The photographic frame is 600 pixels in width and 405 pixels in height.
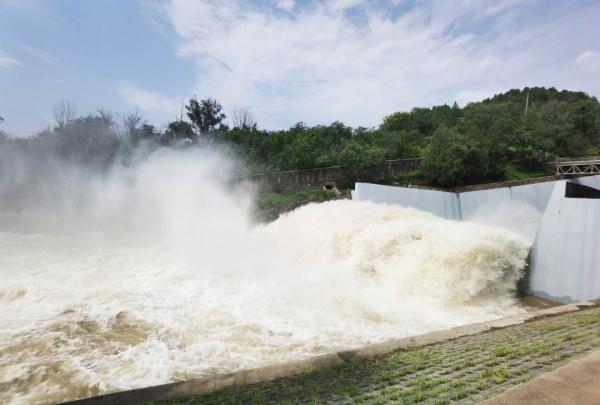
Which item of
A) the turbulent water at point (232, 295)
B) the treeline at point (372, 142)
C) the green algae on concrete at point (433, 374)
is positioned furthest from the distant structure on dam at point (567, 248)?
the treeline at point (372, 142)

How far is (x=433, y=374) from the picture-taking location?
3.53 m

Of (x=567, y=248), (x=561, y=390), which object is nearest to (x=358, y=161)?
(x=567, y=248)

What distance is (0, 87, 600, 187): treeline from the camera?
20922 millimetres

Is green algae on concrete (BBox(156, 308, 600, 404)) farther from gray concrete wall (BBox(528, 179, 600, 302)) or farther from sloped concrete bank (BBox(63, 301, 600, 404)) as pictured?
gray concrete wall (BBox(528, 179, 600, 302))

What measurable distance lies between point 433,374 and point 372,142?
77.8 ft

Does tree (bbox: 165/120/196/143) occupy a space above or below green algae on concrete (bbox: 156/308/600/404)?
above

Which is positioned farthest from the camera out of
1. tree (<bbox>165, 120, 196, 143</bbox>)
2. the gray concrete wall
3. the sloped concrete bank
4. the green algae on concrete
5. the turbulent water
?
tree (<bbox>165, 120, 196, 143</bbox>)

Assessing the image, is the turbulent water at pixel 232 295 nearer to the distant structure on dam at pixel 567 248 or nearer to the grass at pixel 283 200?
the distant structure on dam at pixel 567 248

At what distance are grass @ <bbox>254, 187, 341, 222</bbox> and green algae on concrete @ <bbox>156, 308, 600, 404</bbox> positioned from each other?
46.8ft

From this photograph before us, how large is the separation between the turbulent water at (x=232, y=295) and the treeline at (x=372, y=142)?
8.36m

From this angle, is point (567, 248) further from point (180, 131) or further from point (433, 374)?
point (180, 131)

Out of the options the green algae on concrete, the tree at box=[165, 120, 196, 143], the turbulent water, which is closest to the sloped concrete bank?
the green algae on concrete

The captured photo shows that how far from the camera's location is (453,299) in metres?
7.58

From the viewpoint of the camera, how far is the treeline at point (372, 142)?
20.9 metres
